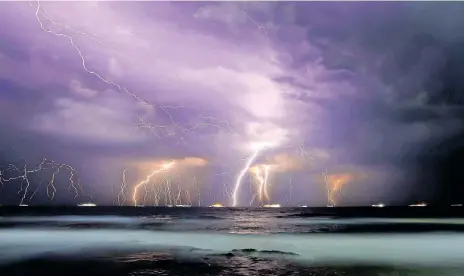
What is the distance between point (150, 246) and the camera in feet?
102

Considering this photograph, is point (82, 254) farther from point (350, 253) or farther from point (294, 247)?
point (350, 253)

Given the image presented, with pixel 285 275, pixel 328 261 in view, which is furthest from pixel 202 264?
pixel 328 261

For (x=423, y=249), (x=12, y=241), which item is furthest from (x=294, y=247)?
(x=12, y=241)

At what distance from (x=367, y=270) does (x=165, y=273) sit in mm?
8949

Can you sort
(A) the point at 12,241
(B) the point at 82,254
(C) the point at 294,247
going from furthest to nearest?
1. (A) the point at 12,241
2. (C) the point at 294,247
3. (B) the point at 82,254

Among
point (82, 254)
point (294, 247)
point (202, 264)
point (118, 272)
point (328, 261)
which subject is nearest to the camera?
point (118, 272)

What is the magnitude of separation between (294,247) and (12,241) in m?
20.9

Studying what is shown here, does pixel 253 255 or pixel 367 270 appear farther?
pixel 253 255

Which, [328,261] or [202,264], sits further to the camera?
[328,261]

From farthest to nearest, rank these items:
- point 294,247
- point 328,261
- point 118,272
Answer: point 294,247 → point 328,261 → point 118,272

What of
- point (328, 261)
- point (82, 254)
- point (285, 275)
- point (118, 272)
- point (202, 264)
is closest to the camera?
point (285, 275)

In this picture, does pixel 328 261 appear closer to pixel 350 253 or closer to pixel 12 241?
pixel 350 253

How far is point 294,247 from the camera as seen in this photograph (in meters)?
30.4

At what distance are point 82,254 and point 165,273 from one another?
31.8 feet
